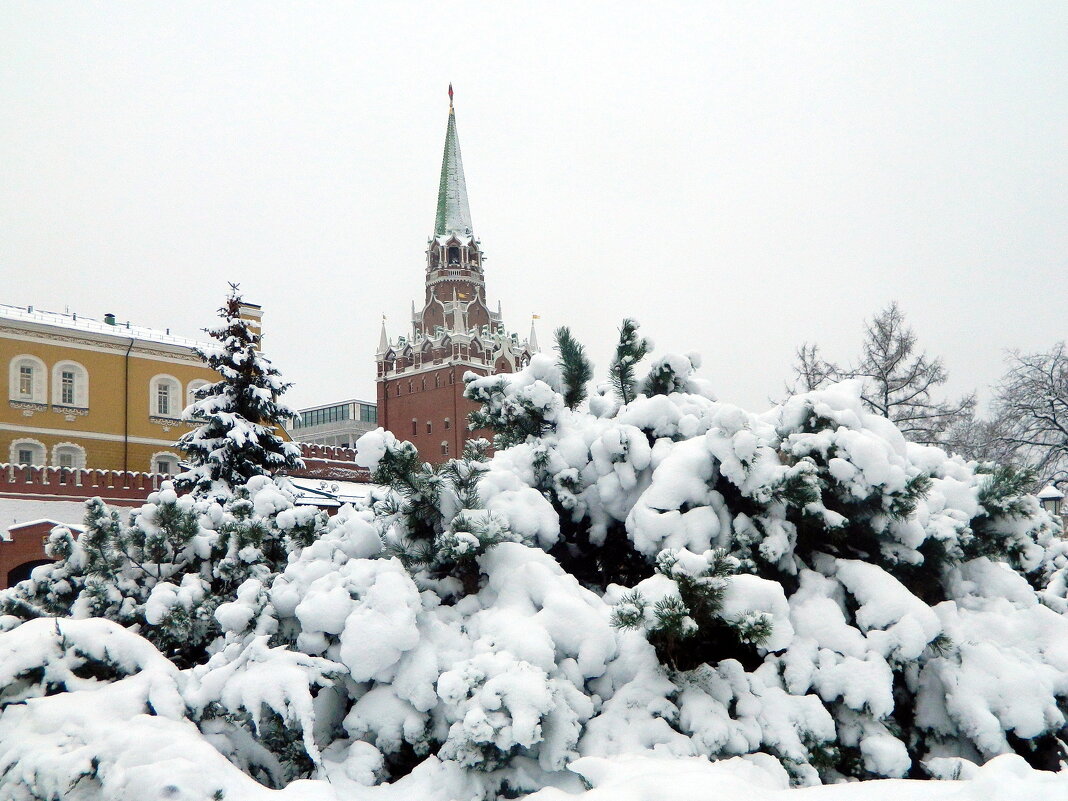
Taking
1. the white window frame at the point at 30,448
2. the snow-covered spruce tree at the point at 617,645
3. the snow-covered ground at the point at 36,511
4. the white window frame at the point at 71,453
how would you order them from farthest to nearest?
the white window frame at the point at 71,453
the white window frame at the point at 30,448
the snow-covered ground at the point at 36,511
the snow-covered spruce tree at the point at 617,645

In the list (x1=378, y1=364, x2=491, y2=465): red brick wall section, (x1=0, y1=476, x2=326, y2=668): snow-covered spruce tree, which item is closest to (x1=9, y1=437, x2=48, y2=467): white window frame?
(x1=378, y1=364, x2=491, y2=465): red brick wall section

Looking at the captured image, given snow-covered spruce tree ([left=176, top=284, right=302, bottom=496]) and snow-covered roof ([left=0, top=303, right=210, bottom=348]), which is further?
snow-covered roof ([left=0, top=303, right=210, bottom=348])

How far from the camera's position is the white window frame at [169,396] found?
35.3 m

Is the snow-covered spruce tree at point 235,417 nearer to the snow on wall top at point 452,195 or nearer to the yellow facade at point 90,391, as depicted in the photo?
the yellow facade at point 90,391

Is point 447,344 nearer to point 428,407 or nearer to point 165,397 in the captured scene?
point 428,407

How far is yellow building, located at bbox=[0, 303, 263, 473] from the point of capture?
Result: 32188 mm

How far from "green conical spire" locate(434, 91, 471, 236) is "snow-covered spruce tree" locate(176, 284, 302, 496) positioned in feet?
149

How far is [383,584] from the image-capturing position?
316cm

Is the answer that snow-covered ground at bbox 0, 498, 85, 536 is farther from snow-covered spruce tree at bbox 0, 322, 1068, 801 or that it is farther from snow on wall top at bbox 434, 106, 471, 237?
snow on wall top at bbox 434, 106, 471, 237

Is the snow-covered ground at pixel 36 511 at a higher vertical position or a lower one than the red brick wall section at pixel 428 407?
lower

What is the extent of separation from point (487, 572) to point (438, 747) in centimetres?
71

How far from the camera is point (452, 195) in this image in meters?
66.6

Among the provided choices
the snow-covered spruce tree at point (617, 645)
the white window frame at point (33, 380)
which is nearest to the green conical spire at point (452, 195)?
the white window frame at point (33, 380)

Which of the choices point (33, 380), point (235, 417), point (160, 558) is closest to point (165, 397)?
point (33, 380)
